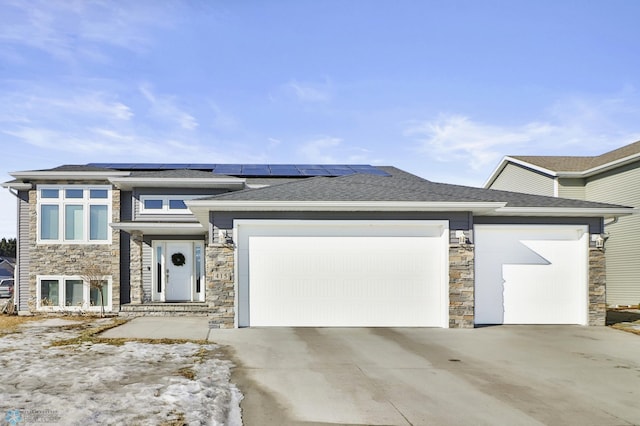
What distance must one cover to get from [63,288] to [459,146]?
620 inches

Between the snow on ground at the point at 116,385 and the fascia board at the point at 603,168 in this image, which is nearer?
the snow on ground at the point at 116,385

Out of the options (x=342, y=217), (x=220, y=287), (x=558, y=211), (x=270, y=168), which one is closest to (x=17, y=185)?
(x=270, y=168)

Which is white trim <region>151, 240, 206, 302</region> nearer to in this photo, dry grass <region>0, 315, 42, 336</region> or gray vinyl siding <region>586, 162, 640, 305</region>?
dry grass <region>0, 315, 42, 336</region>

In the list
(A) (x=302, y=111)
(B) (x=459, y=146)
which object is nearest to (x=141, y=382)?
(A) (x=302, y=111)

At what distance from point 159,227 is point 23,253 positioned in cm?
492

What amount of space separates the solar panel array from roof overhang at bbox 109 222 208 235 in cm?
320

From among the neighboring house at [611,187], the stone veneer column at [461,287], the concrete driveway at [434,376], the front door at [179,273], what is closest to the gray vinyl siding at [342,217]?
the stone veneer column at [461,287]

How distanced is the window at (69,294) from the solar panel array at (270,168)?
4539 mm

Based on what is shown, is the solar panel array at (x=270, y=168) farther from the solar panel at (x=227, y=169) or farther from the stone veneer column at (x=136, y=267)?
the stone veneer column at (x=136, y=267)

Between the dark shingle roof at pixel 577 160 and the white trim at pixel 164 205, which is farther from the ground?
the dark shingle roof at pixel 577 160

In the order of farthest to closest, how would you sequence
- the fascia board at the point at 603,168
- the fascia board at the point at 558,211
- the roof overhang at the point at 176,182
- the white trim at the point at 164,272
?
1. the fascia board at the point at 603,168
2. the white trim at the point at 164,272
3. the roof overhang at the point at 176,182
4. the fascia board at the point at 558,211

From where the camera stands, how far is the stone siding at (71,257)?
600 inches

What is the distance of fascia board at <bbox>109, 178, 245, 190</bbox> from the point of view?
1487 cm

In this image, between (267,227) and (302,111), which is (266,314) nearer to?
(267,227)
